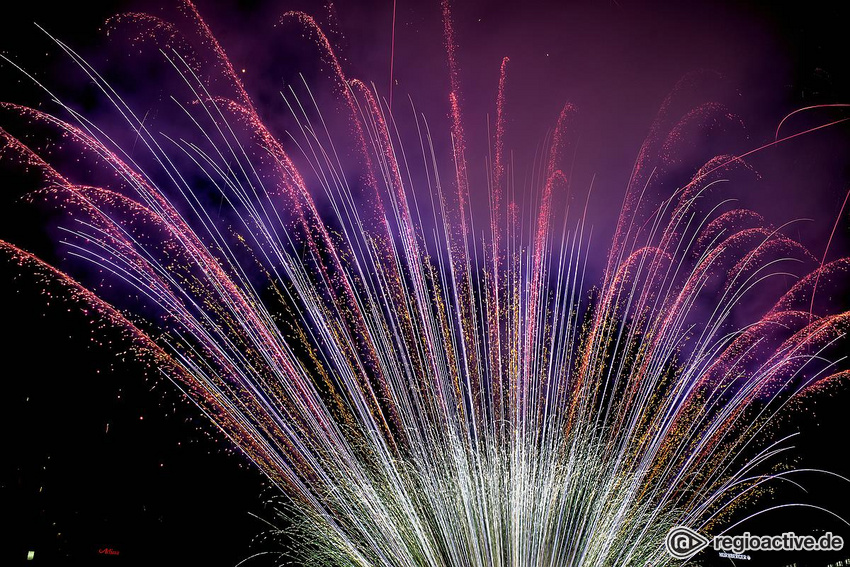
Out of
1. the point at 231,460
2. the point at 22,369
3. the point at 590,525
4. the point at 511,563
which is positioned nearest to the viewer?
the point at 511,563

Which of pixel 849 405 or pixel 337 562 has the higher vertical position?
pixel 849 405

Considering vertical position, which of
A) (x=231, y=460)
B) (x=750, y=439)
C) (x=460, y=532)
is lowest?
(x=460, y=532)

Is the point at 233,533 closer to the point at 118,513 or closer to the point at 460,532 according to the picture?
the point at 118,513

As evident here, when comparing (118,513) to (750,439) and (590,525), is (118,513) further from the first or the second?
(750,439)

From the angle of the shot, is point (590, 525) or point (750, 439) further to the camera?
point (750, 439)

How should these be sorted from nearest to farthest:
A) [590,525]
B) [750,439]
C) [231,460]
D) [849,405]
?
[590,525] < [849,405] < [750,439] < [231,460]

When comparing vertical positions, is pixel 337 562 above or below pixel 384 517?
below

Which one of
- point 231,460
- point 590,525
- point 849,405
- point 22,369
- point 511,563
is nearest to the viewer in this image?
point 511,563

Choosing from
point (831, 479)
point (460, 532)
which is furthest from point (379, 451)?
point (831, 479)

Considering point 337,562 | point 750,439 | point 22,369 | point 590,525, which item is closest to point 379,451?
point 337,562
